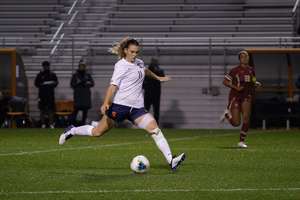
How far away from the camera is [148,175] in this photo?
620 cm

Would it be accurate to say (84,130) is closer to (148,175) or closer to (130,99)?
(130,99)

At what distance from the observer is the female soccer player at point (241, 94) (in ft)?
33.1

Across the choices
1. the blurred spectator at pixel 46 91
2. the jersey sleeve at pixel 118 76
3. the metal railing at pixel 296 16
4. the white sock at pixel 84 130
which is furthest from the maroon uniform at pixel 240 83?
the metal railing at pixel 296 16

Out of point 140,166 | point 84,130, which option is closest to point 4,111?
point 84,130

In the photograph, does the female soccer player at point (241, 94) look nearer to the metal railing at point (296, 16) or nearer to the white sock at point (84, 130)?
the white sock at point (84, 130)

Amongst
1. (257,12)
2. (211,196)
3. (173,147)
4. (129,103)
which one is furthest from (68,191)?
(257,12)

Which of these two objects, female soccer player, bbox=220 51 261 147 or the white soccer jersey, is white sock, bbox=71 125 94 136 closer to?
the white soccer jersey

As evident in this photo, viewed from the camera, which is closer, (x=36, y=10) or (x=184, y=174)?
(x=184, y=174)

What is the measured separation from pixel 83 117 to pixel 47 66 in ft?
7.04

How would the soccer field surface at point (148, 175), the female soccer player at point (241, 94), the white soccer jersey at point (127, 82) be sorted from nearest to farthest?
1. the soccer field surface at point (148, 175)
2. the white soccer jersey at point (127, 82)
3. the female soccer player at point (241, 94)

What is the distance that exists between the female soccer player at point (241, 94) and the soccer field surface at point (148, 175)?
840 mm

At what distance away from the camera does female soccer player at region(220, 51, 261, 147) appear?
397 inches

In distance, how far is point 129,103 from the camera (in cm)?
663

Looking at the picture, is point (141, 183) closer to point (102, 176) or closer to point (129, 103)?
point (102, 176)
